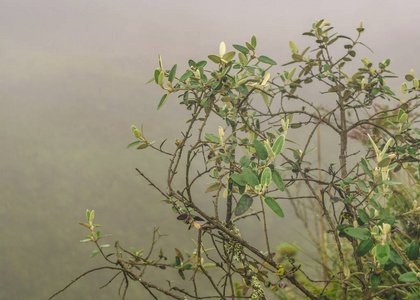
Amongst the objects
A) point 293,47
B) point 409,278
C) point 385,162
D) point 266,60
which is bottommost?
point 409,278

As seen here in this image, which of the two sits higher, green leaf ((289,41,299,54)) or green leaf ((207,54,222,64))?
green leaf ((289,41,299,54))

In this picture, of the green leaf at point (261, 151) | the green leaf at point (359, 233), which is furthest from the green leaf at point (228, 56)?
the green leaf at point (359, 233)

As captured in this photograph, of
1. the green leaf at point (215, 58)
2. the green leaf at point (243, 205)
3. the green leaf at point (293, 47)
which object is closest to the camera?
the green leaf at point (243, 205)

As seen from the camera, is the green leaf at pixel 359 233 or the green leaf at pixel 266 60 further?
the green leaf at pixel 266 60

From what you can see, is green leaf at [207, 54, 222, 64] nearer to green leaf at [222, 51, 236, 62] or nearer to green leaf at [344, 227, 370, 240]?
green leaf at [222, 51, 236, 62]

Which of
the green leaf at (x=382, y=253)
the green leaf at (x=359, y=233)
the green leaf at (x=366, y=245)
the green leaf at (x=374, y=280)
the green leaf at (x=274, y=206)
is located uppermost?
the green leaf at (x=274, y=206)

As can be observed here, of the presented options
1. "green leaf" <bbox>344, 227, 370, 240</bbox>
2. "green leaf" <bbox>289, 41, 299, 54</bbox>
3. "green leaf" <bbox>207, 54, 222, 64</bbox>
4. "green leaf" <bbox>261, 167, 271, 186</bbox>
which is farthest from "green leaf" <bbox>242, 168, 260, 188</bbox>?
"green leaf" <bbox>289, 41, 299, 54</bbox>

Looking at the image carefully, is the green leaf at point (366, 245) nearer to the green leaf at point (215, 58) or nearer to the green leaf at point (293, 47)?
the green leaf at point (215, 58)

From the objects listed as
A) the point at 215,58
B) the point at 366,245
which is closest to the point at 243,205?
the point at 366,245

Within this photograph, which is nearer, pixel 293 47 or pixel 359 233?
pixel 359 233

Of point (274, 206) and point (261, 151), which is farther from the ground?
point (261, 151)

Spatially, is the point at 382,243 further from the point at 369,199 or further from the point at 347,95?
the point at 347,95

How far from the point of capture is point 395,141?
1.24 m

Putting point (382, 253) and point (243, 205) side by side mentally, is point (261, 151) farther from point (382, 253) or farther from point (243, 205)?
point (382, 253)
